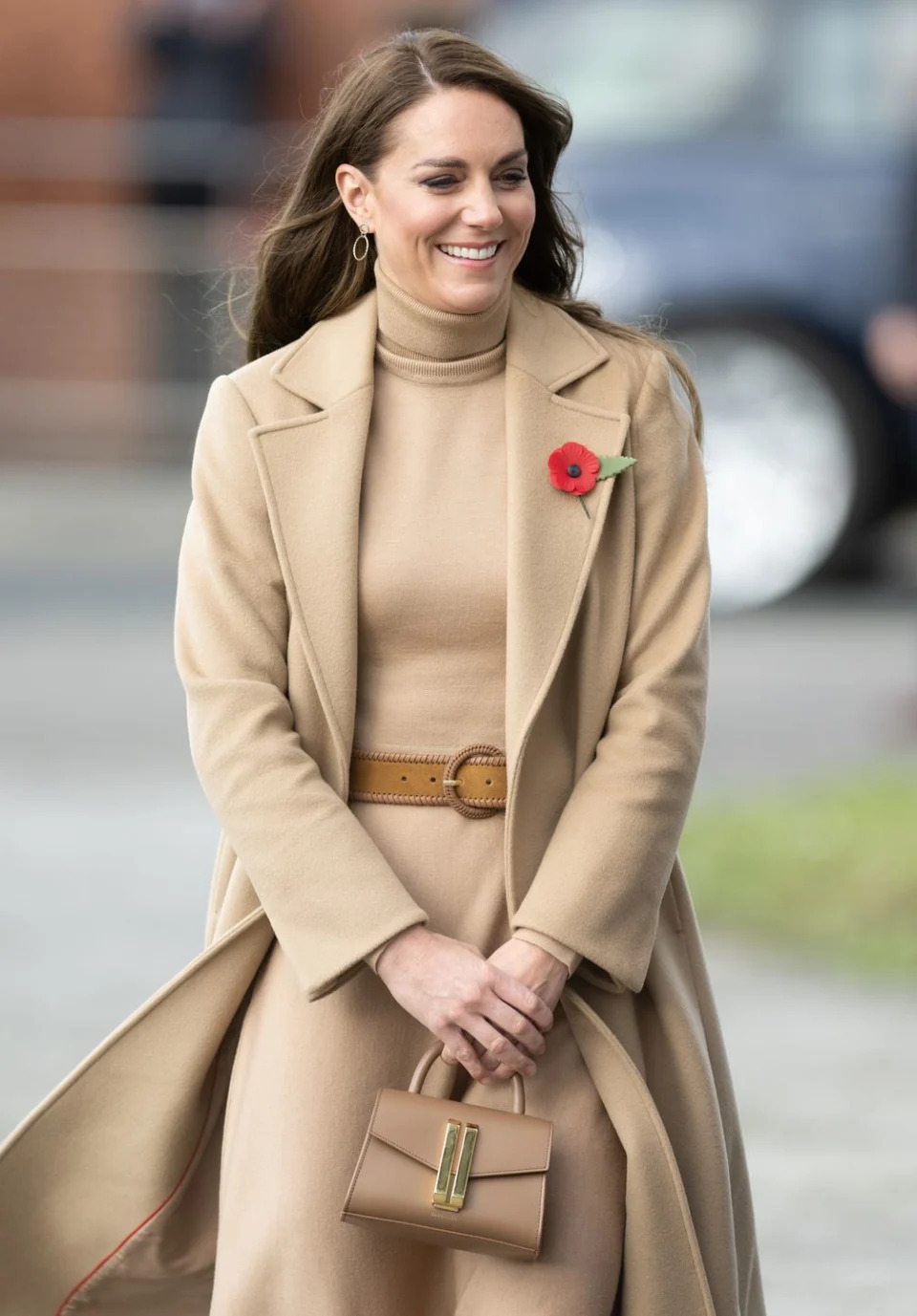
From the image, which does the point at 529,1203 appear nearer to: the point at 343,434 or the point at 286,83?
the point at 343,434

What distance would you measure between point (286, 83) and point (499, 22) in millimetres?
6174

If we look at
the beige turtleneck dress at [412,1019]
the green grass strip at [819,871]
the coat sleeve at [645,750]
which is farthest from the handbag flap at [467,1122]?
the green grass strip at [819,871]

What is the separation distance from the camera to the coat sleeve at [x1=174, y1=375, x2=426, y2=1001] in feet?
9.23

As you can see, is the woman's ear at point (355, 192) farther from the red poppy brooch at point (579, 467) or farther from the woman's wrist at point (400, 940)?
the woman's wrist at point (400, 940)

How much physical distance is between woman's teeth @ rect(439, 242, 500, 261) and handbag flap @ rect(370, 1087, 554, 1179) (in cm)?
101

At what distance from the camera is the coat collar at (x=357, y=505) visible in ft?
9.37

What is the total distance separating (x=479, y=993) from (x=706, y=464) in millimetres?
3267

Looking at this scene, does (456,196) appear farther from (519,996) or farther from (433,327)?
(519,996)

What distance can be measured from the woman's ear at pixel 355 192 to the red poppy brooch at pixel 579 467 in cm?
38

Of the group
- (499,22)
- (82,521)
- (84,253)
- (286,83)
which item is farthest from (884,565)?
(286,83)

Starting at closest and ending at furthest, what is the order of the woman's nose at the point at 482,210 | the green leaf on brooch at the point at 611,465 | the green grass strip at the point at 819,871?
1. the woman's nose at the point at 482,210
2. the green leaf on brooch at the point at 611,465
3. the green grass strip at the point at 819,871

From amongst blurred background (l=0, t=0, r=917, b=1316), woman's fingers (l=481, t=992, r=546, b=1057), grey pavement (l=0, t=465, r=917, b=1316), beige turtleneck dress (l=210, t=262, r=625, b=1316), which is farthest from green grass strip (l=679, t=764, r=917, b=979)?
woman's fingers (l=481, t=992, r=546, b=1057)

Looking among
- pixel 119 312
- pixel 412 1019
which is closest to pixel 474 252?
pixel 412 1019

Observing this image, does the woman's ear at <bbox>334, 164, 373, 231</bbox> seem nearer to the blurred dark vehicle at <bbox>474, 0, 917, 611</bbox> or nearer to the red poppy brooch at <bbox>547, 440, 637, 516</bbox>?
the red poppy brooch at <bbox>547, 440, 637, 516</bbox>
